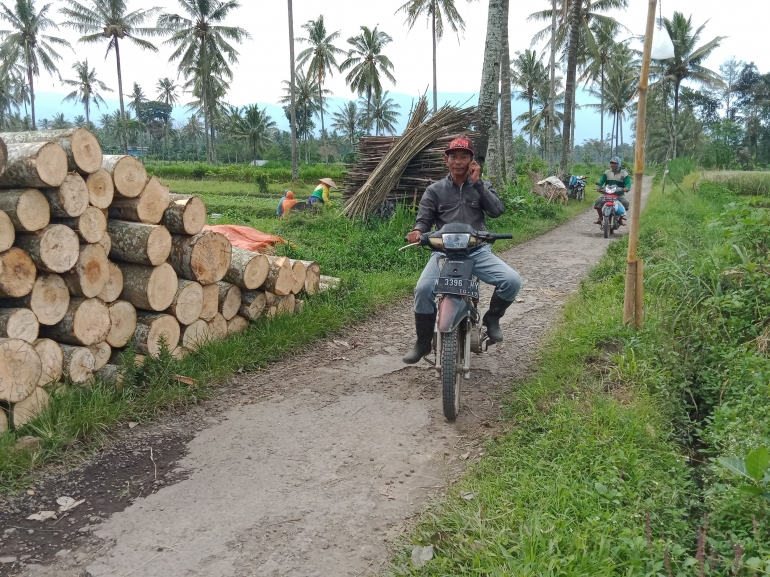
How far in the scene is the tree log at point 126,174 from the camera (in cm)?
435

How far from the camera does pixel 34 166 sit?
12.3ft

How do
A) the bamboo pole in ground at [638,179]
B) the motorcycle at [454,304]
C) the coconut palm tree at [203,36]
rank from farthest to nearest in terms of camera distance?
the coconut palm tree at [203,36], the bamboo pole in ground at [638,179], the motorcycle at [454,304]

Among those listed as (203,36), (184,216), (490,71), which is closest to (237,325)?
(184,216)

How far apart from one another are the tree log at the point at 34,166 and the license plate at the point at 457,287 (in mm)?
2572

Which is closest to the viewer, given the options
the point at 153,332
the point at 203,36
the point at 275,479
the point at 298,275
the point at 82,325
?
the point at 275,479

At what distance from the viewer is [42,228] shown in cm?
386

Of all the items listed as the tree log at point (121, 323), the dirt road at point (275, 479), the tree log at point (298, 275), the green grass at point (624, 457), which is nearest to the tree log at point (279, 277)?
the tree log at point (298, 275)

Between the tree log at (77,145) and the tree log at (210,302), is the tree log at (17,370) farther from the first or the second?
the tree log at (210,302)

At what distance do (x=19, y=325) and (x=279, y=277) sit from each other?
2.31 m

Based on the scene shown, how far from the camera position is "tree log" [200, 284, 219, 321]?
5.00 metres

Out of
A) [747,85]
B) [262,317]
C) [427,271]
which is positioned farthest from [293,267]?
[747,85]

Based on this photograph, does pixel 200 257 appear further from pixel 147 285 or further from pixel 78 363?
pixel 78 363

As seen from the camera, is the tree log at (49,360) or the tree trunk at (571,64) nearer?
the tree log at (49,360)

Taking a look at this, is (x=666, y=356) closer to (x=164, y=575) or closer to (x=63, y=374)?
(x=164, y=575)
